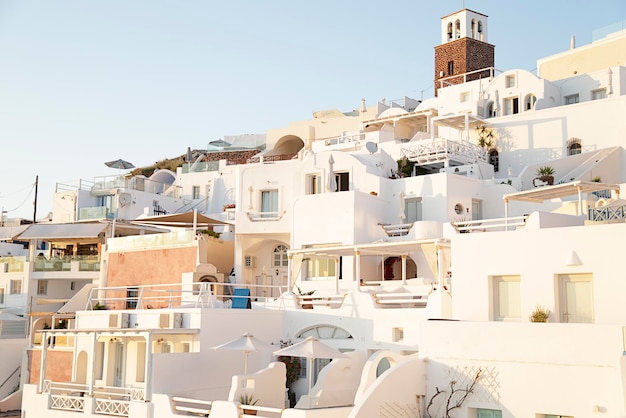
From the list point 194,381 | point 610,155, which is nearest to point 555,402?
point 194,381

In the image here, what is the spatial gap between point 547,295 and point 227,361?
37.7 feet

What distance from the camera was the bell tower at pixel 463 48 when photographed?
56.7 metres

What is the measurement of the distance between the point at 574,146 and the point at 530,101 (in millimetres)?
4781

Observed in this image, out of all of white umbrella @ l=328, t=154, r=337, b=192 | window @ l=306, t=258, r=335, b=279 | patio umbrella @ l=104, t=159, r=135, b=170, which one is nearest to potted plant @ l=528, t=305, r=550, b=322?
window @ l=306, t=258, r=335, b=279

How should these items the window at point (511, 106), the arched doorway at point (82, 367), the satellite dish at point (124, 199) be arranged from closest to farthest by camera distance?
the arched doorway at point (82, 367) < the window at point (511, 106) < the satellite dish at point (124, 199)

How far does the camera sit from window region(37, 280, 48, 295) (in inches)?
1804

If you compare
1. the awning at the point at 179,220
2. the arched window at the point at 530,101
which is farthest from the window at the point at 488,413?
the arched window at the point at 530,101

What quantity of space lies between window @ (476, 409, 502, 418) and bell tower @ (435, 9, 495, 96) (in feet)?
129

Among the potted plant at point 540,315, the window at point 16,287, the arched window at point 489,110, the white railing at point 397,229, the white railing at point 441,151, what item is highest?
the arched window at point 489,110

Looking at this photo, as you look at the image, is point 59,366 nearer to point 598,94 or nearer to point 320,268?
point 320,268

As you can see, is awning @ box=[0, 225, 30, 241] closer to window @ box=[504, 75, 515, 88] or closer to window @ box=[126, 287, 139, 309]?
window @ box=[126, 287, 139, 309]

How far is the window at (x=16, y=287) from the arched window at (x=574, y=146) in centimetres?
3126

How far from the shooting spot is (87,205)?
51469 millimetres

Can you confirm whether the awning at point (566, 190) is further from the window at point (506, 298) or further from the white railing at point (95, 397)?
the white railing at point (95, 397)
